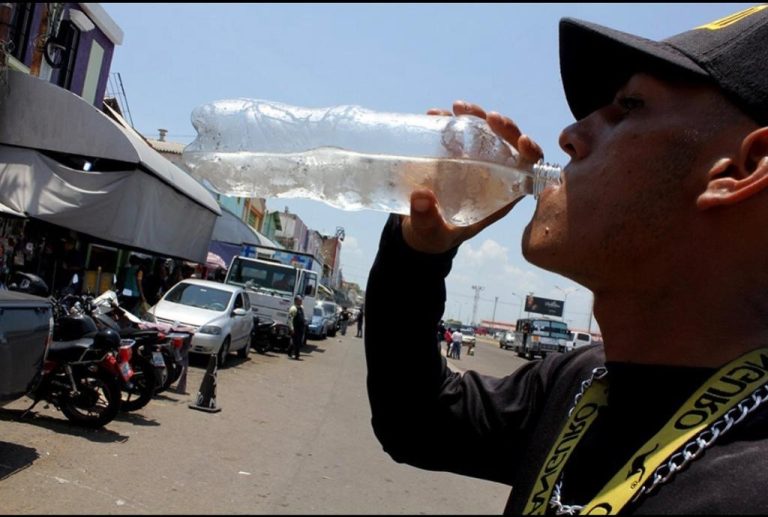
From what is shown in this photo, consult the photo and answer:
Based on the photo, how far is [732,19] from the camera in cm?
137

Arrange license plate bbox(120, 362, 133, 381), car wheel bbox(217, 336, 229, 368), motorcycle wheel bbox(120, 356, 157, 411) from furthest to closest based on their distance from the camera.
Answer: car wheel bbox(217, 336, 229, 368) < motorcycle wheel bbox(120, 356, 157, 411) < license plate bbox(120, 362, 133, 381)

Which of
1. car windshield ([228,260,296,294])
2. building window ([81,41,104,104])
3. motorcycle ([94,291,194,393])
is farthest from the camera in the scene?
car windshield ([228,260,296,294])

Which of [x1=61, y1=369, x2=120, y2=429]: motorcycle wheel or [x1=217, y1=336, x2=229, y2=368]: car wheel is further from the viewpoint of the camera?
[x1=217, y1=336, x2=229, y2=368]: car wheel

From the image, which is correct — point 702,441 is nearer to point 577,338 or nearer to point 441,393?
point 441,393

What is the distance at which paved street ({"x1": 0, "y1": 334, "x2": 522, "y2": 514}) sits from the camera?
512 cm

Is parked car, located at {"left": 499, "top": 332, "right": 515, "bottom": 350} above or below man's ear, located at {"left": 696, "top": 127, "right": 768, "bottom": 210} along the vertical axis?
below

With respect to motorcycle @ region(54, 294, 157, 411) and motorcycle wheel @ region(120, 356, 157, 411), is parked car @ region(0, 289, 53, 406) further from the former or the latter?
motorcycle wheel @ region(120, 356, 157, 411)

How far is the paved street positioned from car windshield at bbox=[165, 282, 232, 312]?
4.37 meters

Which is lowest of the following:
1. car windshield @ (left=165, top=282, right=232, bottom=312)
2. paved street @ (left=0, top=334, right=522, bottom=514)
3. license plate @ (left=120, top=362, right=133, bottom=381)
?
paved street @ (left=0, top=334, right=522, bottom=514)

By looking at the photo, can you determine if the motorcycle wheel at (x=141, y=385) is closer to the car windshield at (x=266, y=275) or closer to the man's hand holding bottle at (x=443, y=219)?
the man's hand holding bottle at (x=443, y=219)

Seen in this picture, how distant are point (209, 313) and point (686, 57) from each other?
44.4ft

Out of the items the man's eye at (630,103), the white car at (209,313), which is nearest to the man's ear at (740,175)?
the man's eye at (630,103)

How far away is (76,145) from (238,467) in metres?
7.98

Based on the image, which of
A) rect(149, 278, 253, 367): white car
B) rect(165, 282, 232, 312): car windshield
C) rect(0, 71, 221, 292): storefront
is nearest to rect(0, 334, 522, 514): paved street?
rect(149, 278, 253, 367): white car
